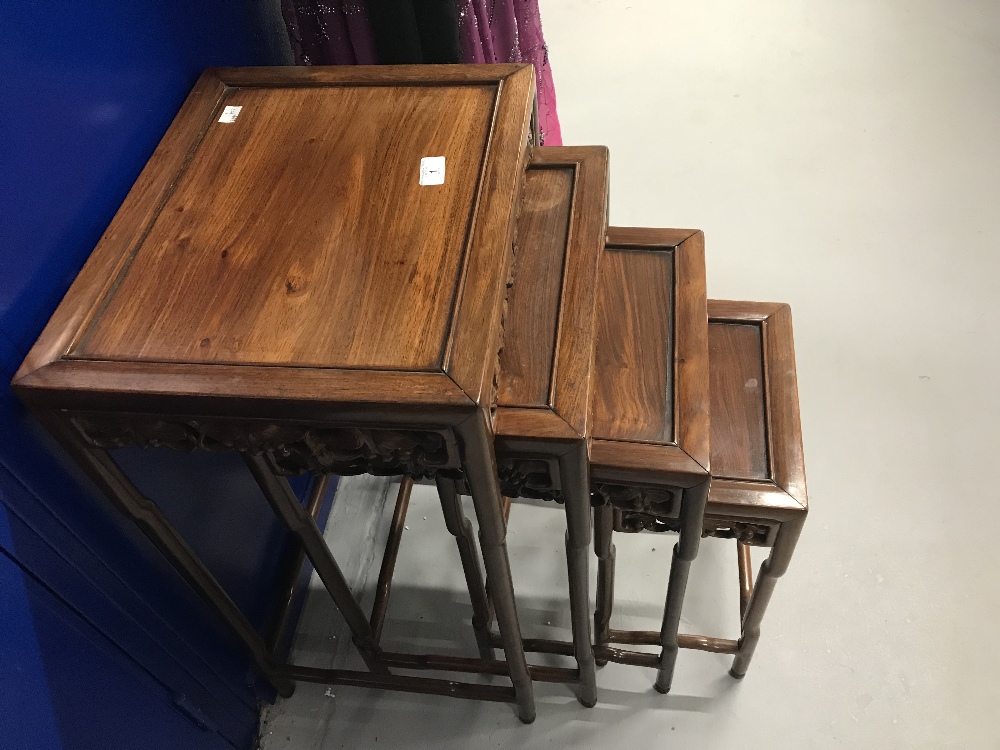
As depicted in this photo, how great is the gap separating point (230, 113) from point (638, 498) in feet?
2.28

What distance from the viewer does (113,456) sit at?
0.86 metres

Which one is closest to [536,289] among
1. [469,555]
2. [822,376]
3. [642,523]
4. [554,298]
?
[554,298]

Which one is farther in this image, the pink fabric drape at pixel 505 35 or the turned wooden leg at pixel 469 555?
the pink fabric drape at pixel 505 35

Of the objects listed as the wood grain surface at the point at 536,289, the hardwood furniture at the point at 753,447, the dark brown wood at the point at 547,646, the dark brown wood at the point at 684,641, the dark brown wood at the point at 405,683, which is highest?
the wood grain surface at the point at 536,289

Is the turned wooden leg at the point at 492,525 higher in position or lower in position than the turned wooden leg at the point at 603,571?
higher

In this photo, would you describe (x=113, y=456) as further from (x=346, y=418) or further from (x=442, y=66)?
(x=442, y=66)

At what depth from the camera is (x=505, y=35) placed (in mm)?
1401

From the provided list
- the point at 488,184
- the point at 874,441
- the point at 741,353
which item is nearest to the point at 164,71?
the point at 488,184

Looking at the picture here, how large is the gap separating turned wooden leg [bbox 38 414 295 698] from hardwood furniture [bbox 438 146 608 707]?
1.10ft

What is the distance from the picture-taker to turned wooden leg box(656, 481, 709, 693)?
900mm

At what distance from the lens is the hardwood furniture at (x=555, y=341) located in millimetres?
792

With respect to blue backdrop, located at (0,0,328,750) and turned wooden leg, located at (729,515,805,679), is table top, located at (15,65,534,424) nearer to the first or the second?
blue backdrop, located at (0,0,328,750)

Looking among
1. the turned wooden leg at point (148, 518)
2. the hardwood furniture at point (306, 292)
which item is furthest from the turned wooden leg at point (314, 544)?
the turned wooden leg at point (148, 518)

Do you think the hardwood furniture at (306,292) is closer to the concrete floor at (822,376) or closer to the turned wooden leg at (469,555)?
the turned wooden leg at (469,555)
